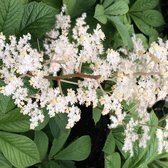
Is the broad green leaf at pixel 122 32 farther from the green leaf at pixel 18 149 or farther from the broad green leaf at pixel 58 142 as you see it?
the green leaf at pixel 18 149

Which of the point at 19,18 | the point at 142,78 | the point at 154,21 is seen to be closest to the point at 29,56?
the point at 19,18

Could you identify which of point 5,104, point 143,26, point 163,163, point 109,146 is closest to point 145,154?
point 163,163

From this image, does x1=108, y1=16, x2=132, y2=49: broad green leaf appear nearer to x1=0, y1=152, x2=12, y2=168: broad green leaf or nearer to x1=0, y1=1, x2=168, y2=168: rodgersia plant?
x1=0, y1=1, x2=168, y2=168: rodgersia plant

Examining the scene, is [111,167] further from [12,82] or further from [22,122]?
[12,82]

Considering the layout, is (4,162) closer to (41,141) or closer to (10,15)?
(41,141)

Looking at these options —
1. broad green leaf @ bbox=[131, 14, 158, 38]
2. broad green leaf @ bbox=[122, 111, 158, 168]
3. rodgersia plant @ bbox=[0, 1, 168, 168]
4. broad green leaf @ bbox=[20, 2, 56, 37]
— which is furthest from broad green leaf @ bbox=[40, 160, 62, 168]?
broad green leaf @ bbox=[131, 14, 158, 38]

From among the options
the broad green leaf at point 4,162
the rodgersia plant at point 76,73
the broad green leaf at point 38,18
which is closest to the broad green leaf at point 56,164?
the broad green leaf at point 4,162
